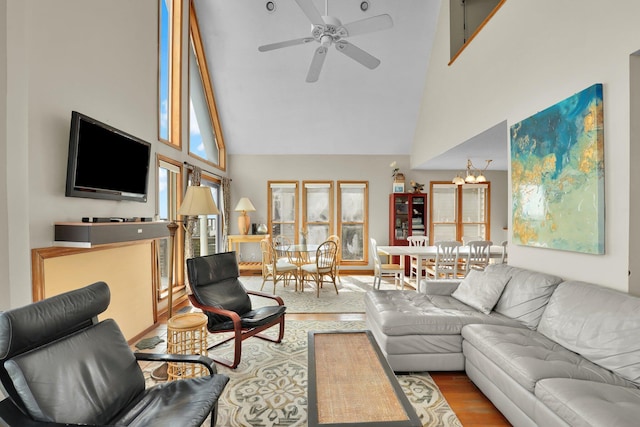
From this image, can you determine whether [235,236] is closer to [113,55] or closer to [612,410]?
[113,55]

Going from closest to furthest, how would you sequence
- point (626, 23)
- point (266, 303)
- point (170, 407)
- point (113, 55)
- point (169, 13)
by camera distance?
point (170, 407), point (626, 23), point (113, 55), point (169, 13), point (266, 303)

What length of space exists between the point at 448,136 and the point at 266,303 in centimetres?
370

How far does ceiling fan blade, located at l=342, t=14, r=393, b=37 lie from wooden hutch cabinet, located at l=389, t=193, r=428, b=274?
13.4ft

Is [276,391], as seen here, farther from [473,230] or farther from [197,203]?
[473,230]

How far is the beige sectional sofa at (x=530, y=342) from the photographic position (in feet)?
5.19

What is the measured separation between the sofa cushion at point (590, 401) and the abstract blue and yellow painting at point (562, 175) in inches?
39.4

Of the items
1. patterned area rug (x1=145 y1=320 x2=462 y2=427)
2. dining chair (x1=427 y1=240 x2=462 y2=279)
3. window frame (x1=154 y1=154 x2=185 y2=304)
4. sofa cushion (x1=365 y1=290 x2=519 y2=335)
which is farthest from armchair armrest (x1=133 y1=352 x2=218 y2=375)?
dining chair (x1=427 y1=240 x2=462 y2=279)

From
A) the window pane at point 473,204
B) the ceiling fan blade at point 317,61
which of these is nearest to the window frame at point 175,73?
the ceiling fan blade at point 317,61

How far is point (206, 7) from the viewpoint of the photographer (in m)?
4.92

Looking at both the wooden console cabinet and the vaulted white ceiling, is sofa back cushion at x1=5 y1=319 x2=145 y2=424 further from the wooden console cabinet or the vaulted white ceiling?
the vaulted white ceiling

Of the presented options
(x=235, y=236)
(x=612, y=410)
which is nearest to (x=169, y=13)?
(x=235, y=236)

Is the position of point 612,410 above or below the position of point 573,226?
below

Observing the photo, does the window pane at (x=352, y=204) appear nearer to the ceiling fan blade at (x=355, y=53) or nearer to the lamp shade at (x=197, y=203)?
the ceiling fan blade at (x=355, y=53)

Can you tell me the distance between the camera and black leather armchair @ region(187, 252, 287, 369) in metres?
2.85
